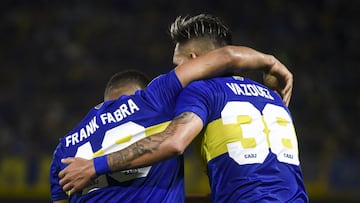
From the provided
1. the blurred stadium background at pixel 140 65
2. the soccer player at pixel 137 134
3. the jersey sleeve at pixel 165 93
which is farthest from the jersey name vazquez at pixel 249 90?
the blurred stadium background at pixel 140 65

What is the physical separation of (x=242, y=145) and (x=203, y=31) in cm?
58

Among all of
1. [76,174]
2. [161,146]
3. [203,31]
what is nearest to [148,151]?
[161,146]

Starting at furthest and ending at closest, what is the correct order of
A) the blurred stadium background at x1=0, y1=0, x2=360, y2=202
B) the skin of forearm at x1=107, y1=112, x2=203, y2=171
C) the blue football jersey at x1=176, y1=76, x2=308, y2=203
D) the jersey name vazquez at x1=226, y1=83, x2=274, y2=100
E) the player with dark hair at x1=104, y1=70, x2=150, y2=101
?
the blurred stadium background at x1=0, y1=0, x2=360, y2=202
the player with dark hair at x1=104, y1=70, x2=150, y2=101
the jersey name vazquez at x1=226, y1=83, x2=274, y2=100
the blue football jersey at x1=176, y1=76, x2=308, y2=203
the skin of forearm at x1=107, y1=112, x2=203, y2=171

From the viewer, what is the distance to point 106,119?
2.99m

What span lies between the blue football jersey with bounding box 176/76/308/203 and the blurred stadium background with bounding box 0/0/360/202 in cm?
506

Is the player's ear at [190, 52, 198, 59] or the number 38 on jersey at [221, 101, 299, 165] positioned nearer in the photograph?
the number 38 on jersey at [221, 101, 299, 165]

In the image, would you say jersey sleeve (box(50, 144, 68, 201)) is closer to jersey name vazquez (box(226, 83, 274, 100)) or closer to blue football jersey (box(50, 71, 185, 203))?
blue football jersey (box(50, 71, 185, 203))

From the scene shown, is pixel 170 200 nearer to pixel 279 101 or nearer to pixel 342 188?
pixel 279 101

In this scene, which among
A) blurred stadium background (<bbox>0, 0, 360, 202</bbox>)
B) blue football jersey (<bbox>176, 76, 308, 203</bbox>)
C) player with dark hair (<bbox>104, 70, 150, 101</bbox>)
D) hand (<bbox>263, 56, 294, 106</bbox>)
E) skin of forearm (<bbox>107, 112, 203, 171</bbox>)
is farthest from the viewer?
blurred stadium background (<bbox>0, 0, 360, 202</bbox>)

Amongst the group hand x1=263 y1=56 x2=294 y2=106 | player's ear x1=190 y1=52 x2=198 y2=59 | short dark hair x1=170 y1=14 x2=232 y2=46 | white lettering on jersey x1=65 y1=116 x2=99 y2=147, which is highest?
short dark hair x1=170 y1=14 x2=232 y2=46

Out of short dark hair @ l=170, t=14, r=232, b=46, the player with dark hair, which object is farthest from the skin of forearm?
short dark hair @ l=170, t=14, r=232, b=46

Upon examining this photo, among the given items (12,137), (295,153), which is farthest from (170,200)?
(12,137)

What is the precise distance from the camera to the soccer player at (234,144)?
284 centimetres

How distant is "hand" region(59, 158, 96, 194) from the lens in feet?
9.39
